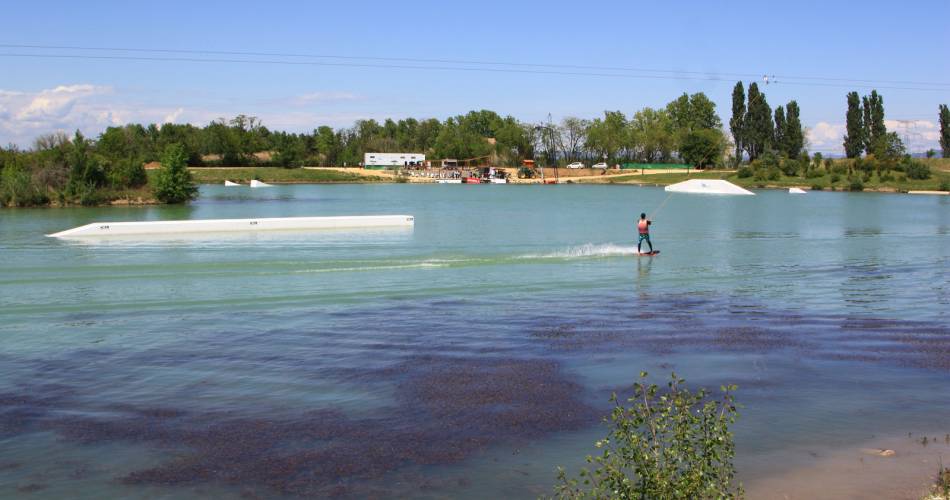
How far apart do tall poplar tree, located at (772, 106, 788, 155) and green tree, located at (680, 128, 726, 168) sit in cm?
2352

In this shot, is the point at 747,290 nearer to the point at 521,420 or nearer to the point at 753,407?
the point at 753,407

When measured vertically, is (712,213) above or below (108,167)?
below

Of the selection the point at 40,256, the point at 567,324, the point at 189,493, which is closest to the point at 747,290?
the point at 567,324

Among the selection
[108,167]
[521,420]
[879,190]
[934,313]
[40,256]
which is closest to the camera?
[521,420]

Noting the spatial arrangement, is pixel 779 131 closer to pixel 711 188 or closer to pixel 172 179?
pixel 711 188

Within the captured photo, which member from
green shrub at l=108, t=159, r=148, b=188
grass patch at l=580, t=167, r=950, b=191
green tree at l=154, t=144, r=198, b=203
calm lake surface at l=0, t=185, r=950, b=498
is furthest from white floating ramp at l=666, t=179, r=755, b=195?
calm lake surface at l=0, t=185, r=950, b=498

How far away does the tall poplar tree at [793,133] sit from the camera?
143625 mm

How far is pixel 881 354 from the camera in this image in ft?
53.9

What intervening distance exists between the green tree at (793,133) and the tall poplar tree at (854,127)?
8316mm

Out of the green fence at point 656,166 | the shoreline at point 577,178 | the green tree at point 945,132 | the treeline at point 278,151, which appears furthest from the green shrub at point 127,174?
the green tree at point 945,132

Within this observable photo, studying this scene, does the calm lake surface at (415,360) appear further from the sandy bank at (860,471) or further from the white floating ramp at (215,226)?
the white floating ramp at (215,226)

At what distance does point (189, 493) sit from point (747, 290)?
2051cm

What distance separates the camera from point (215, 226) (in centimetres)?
4525

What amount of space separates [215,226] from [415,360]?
32.4m
